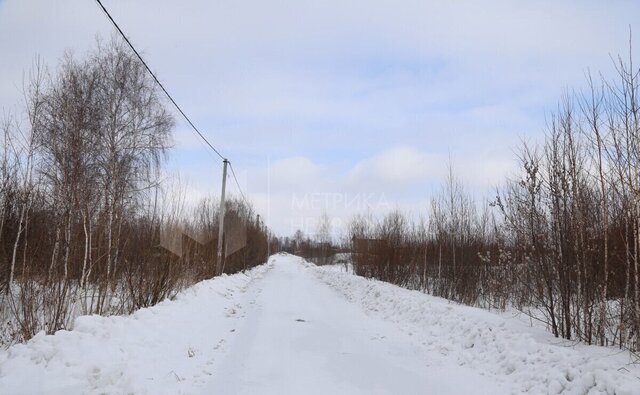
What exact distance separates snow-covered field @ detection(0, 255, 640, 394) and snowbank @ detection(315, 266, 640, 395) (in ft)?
0.05

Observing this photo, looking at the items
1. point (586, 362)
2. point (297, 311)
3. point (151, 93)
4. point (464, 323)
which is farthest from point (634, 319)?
point (151, 93)

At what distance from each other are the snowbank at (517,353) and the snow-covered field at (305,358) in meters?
0.02

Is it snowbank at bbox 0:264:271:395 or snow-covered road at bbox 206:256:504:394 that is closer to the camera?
snowbank at bbox 0:264:271:395

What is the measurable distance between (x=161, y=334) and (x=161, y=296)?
265cm

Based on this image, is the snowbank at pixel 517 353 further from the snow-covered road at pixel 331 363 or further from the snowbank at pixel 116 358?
the snowbank at pixel 116 358

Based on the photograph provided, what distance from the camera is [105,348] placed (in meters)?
4.38

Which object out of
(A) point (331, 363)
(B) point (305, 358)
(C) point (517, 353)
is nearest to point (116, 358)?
(B) point (305, 358)

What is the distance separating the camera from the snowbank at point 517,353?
400 centimetres

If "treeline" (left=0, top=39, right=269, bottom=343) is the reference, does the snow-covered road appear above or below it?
below

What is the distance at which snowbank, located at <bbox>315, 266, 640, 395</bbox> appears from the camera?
4000 mm

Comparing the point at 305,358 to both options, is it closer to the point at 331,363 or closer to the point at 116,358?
the point at 331,363

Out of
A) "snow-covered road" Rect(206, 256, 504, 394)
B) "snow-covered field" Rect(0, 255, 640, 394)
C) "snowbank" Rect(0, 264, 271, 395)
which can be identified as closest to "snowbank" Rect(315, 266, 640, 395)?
"snow-covered field" Rect(0, 255, 640, 394)

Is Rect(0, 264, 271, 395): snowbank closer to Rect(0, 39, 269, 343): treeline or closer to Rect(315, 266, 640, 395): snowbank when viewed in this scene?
Rect(0, 39, 269, 343): treeline

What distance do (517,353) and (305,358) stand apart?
2.98m
